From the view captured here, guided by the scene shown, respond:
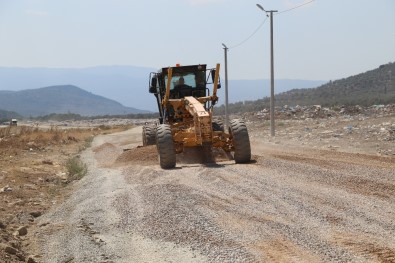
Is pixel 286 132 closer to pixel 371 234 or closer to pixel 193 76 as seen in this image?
pixel 193 76

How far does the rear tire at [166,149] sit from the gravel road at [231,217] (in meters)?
0.78

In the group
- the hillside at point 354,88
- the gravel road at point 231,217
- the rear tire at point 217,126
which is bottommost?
the gravel road at point 231,217

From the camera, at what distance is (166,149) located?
45.4 ft

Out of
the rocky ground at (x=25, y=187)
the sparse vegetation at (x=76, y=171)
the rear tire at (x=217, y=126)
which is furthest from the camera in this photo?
the rear tire at (x=217, y=126)

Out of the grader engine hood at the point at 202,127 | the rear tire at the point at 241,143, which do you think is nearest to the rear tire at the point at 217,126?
the rear tire at the point at 241,143

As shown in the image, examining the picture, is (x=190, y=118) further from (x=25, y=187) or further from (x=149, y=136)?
(x=25, y=187)

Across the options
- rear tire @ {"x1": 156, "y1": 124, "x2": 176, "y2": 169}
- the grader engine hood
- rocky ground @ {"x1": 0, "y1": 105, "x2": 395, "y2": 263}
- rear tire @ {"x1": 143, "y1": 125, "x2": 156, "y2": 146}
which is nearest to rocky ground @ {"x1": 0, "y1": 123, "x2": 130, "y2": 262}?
rocky ground @ {"x1": 0, "y1": 105, "x2": 395, "y2": 263}

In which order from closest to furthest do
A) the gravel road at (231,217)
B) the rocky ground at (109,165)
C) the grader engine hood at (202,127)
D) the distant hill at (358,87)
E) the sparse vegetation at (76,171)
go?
the gravel road at (231,217) → the rocky ground at (109,165) → the grader engine hood at (202,127) → the sparse vegetation at (76,171) → the distant hill at (358,87)

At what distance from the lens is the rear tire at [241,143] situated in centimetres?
1420

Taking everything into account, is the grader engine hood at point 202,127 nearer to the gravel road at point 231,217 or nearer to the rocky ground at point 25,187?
the gravel road at point 231,217

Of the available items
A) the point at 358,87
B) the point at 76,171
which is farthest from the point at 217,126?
the point at 358,87

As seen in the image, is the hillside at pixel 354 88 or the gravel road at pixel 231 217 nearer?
the gravel road at pixel 231 217

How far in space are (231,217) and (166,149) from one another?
615 cm

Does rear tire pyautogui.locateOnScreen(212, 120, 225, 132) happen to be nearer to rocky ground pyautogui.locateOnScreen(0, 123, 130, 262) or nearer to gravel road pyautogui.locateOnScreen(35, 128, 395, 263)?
gravel road pyautogui.locateOnScreen(35, 128, 395, 263)
